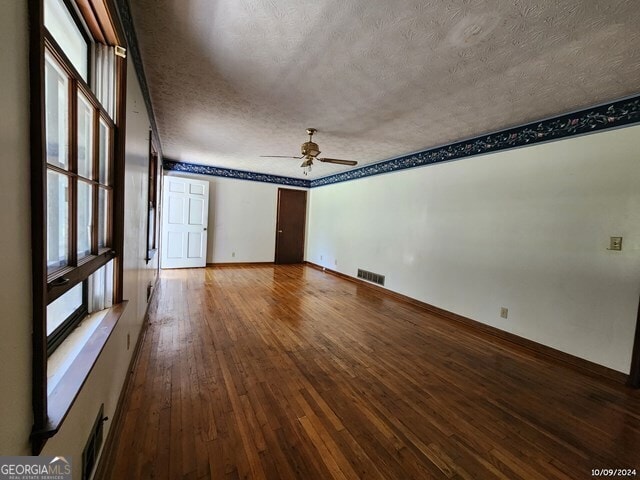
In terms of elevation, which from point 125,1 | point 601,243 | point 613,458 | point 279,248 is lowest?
Answer: point 613,458

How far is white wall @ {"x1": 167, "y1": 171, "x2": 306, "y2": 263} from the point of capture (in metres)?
6.14

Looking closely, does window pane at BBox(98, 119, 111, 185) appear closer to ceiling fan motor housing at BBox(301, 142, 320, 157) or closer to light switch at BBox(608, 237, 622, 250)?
ceiling fan motor housing at BBox(301, 142, 320, 157)

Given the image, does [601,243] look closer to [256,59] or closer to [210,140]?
[256,59]

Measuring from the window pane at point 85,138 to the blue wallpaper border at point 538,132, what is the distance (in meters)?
3.62

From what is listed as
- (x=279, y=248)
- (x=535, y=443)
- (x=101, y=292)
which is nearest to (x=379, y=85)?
(x=101, y=292)

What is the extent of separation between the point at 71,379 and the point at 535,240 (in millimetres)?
3588

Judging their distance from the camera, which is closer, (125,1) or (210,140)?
(125,1)

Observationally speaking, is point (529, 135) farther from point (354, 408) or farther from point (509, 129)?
point (354, 408)

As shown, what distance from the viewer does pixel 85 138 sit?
3.80ft

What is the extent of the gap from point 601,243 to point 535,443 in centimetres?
187

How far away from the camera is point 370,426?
63.2 inches

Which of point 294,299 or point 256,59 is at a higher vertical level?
point 256,59
